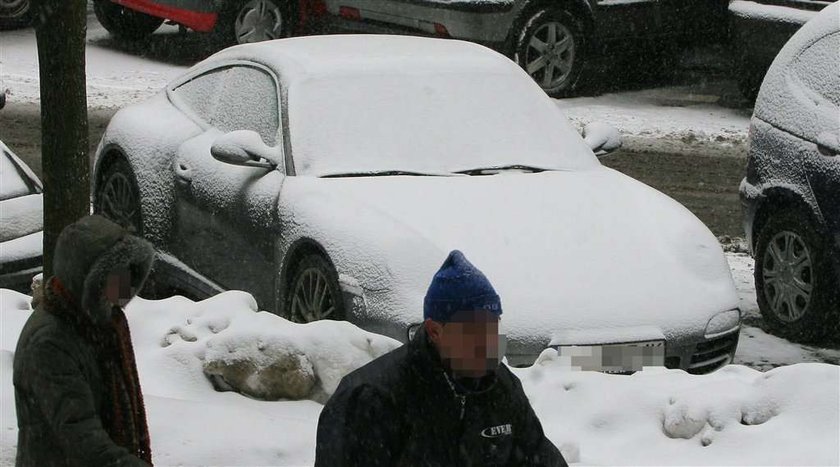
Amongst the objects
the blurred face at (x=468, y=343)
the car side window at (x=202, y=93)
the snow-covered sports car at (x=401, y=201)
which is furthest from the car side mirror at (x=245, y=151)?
Answer: the blurred face at (x=468, y=343)

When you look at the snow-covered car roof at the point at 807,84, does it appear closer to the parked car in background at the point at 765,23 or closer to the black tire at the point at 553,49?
the parked car in background at the point at 765,23

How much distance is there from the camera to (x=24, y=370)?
3443 mm

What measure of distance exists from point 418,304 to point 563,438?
86 cm

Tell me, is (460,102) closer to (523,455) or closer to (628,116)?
(523,455)

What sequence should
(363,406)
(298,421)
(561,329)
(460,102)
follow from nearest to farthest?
(363,406) → (298,421) → (561,329) → (460,102)

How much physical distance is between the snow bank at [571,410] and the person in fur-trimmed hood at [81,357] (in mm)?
1728

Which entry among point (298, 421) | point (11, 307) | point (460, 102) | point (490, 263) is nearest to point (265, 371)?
point (298, 421)

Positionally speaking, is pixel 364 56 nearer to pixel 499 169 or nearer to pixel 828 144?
pixel 499 169

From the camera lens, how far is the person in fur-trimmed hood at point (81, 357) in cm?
338

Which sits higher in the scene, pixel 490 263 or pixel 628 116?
pixel 490 263

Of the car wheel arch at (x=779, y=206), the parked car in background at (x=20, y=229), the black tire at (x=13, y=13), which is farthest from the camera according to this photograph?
the black tire at (x=13, y=13)

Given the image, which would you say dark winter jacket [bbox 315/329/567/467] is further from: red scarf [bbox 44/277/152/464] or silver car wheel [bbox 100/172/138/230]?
silver car wheel [bbox 100/172/138/230]

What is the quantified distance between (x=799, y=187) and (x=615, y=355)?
6.64ft

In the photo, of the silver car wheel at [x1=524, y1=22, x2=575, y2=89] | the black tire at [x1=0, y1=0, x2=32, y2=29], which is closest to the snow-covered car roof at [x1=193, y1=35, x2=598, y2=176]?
the silver car wheel at [x1=524, y1=22, x2=575, y2=89]
